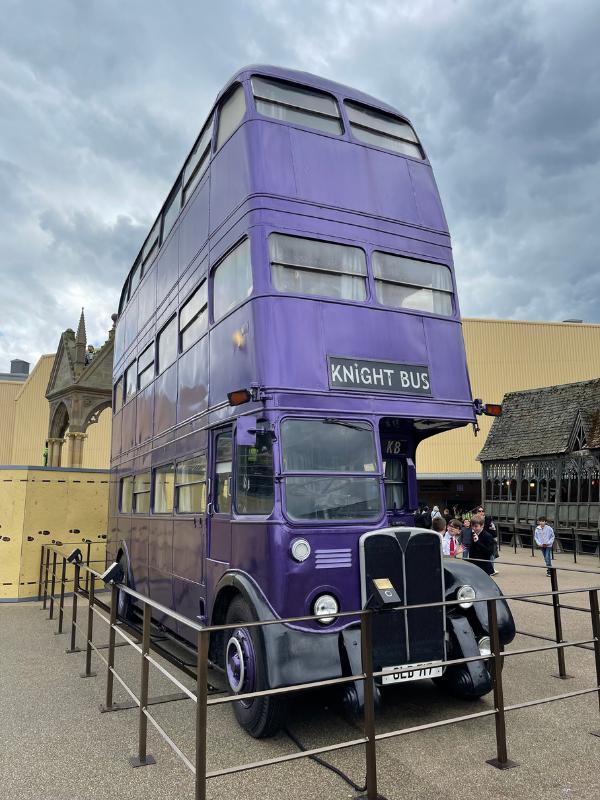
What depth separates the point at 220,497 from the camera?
5.88 meters

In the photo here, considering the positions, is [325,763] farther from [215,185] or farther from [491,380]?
[491,380]

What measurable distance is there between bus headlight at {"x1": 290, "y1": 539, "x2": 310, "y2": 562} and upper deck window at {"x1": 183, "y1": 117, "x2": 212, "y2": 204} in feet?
14.9

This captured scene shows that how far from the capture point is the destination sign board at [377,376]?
546 cm

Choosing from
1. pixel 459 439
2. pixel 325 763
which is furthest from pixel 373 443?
pixel 459 439

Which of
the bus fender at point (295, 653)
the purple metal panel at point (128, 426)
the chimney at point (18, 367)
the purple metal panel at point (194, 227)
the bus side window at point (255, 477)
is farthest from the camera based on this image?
the chimney at point (18, 367)

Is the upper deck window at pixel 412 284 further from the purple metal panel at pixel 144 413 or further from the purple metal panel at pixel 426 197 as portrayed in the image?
the purple metal panel at pixel 144 413

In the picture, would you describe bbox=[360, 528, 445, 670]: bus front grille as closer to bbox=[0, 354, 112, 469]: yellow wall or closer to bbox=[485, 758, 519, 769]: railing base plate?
bbox=[485, 758, 519, 769]: railing base plate

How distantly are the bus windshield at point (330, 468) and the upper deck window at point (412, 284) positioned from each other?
58.1 inches

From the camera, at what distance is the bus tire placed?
460 centimetres

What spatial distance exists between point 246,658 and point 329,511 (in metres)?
1.32

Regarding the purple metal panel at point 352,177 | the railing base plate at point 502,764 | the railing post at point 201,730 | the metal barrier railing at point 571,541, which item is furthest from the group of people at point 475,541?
the metal barrier railing at point 571,541

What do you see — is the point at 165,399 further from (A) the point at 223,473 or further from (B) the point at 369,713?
(B) the point at 369,713

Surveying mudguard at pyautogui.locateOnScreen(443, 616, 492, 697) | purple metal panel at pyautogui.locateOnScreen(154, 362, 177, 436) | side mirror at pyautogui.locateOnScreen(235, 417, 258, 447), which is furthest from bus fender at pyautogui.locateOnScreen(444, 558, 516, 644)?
purple metal panel at pyautogui.locateOnScreen(154, 362, 177, 436)

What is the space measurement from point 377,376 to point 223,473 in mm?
1725
